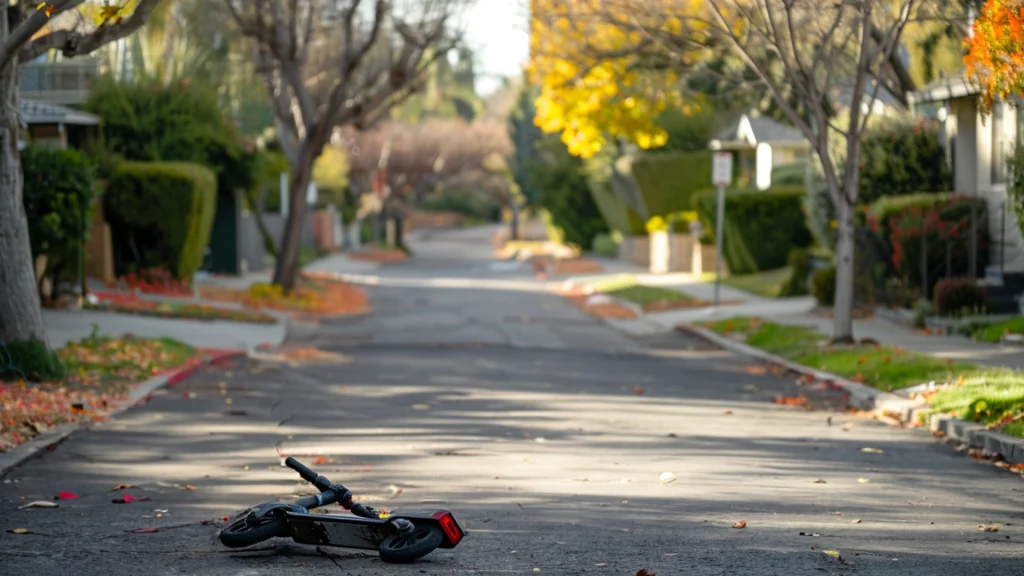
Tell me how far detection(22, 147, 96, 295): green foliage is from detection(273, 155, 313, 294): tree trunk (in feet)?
28.0

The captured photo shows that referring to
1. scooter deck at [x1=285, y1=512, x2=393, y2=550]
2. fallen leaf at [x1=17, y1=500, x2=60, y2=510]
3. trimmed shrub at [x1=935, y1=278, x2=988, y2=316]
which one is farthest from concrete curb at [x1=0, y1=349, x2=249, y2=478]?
trimmed shrub at [x1=935, y1=278, x2=988, y2=316]

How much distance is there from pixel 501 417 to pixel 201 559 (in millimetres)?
6508

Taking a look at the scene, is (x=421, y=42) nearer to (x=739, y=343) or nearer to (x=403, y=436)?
(x=739, y=343)

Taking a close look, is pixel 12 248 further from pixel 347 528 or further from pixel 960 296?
pixel 960 296

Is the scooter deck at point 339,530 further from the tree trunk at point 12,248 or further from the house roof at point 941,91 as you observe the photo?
the house roof at point 941,91

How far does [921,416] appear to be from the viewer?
13.0m

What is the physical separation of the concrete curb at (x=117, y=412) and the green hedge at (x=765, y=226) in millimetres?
18926

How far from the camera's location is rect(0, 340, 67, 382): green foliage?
14.1 meters

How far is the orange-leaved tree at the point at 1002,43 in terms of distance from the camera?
11.0 m

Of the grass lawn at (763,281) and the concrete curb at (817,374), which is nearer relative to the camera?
the concrete curb at (817,374)

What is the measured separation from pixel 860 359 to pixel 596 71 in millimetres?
9752

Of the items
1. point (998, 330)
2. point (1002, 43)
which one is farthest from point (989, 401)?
point (998, 330)

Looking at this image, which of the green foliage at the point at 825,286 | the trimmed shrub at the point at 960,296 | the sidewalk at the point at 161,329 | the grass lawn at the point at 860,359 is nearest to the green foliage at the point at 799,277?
the green foliage at the point at 825,286

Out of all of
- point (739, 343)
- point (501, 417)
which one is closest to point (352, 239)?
point (739, 343)
